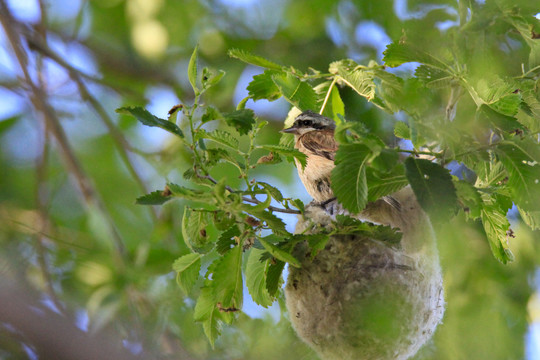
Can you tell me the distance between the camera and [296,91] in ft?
9.24

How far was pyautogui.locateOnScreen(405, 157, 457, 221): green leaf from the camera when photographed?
1.99 m

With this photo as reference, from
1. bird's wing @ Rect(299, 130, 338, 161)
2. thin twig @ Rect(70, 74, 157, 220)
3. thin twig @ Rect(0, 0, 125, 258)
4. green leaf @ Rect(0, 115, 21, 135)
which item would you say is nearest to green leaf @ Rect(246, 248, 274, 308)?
bird's wing @ Rect(299, 130, 338, 161)

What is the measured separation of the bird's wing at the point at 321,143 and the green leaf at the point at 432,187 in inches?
65.8

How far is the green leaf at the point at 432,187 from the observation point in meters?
1.99

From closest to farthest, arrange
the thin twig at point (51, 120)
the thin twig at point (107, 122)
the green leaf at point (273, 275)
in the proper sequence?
the green leaf at point (273, 275)
the thin twig at point (51, 120)
the thin twig at point (107, 122)

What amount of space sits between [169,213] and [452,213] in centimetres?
330

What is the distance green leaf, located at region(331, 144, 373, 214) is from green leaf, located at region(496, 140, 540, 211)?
518mm

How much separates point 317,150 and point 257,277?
1.37m

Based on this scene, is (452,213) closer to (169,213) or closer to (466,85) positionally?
(466,85)

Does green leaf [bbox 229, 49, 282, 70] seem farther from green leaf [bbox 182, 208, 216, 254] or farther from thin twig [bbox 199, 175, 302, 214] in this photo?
green leaf [bbox 182, 208, 216, 254]

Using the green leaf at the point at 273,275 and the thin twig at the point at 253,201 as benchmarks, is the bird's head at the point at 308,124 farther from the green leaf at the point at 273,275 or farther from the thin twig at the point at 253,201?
the green leaf at the point at 273,275

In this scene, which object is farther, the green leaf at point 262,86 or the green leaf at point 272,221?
the green leaf at point 262,86

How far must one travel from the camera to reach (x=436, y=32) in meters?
2.80

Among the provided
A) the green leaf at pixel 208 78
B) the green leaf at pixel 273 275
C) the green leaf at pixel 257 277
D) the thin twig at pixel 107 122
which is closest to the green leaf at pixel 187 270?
the green leaf at pixel 257 277
